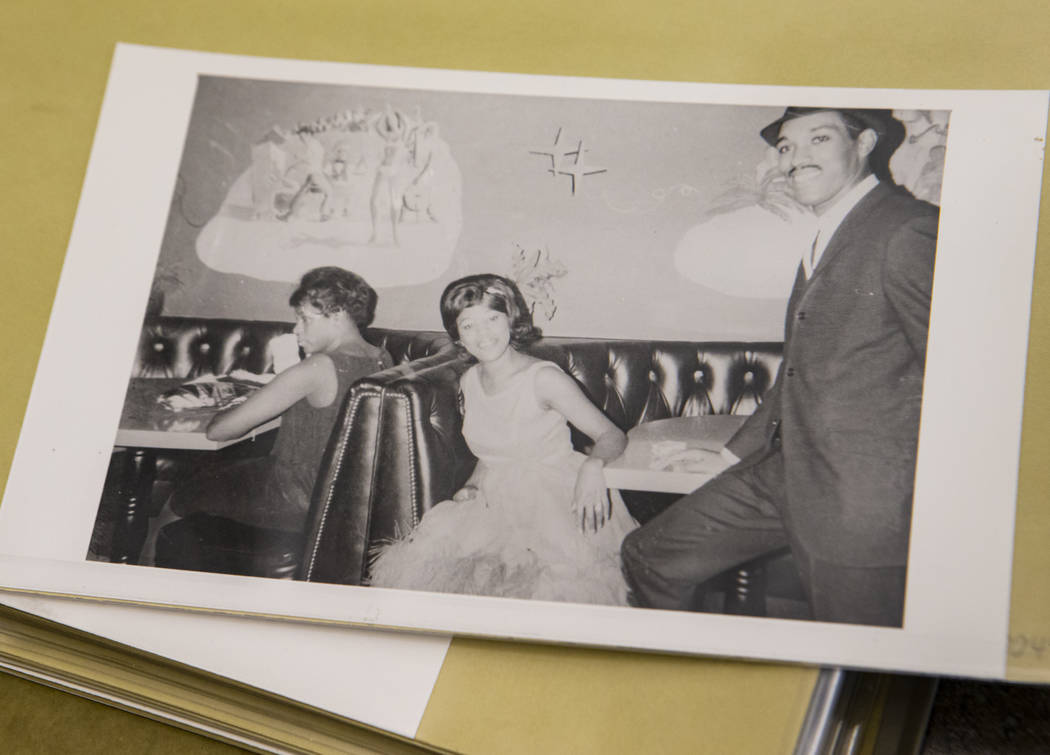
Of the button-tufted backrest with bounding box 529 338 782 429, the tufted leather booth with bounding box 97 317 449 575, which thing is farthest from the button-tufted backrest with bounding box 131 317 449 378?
the button-tufted backrest with bounding box 529 338 782 429

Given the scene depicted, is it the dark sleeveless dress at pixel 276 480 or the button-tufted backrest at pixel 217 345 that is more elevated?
the button-tufted backrest at pixel 217 345

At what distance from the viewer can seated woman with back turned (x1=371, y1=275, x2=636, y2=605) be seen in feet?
1.68

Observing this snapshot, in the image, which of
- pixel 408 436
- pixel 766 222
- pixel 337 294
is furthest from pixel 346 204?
pixel 766 222

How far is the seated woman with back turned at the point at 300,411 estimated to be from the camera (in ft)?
1.76

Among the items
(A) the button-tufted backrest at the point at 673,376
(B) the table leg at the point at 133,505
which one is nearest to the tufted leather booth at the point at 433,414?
(A) the button-tufted backrest at the point at 673,376

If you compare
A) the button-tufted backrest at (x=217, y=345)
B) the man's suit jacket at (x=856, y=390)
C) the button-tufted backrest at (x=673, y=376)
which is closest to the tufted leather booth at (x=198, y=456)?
the button-tufted backrest at (x=217, y=345)

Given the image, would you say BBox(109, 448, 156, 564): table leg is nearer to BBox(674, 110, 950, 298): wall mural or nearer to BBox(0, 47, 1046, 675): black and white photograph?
BBox(0, 47, 1046, 675): black and white photograph

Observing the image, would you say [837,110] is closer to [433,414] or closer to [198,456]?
[433,414]

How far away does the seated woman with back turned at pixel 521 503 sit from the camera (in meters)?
0.51

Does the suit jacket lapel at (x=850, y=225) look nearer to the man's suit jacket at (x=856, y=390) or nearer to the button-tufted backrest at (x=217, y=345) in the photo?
the man's suit jacket at (x=856, y=390)

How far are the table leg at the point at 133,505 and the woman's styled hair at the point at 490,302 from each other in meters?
0.21

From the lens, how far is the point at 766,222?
1.80ft

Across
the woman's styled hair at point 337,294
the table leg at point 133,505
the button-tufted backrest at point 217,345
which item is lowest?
the table leg at point 133,505

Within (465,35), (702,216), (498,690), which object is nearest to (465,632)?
(498,690)
